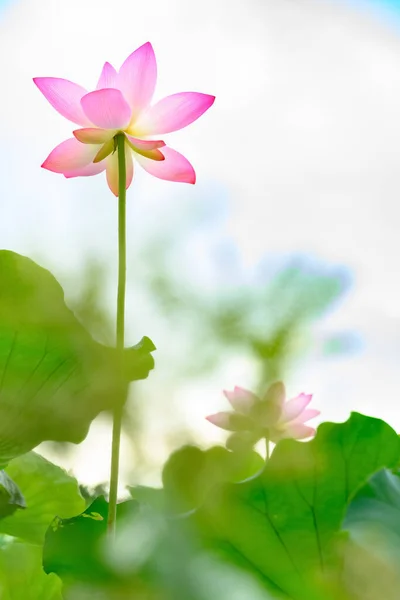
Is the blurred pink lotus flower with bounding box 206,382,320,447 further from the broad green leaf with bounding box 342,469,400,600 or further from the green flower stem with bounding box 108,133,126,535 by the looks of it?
the broad green leaf with bounding box 342,469,400,600

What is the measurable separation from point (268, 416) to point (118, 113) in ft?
2.03

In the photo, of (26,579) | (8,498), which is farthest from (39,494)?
(8,498)

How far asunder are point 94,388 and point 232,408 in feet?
1.97

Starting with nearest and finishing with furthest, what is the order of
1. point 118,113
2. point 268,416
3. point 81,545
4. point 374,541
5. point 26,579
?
point 374,541
point 81,545
point 26,579
point 118,113
point 268,416

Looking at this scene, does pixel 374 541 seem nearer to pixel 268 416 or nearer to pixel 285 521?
pixel 285 521

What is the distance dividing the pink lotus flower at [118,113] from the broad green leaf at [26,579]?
44cm

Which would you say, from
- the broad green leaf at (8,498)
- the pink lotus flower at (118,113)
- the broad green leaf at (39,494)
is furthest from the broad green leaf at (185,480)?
the pink lotus flower at (118,113)

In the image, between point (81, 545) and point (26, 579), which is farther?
point (26, 579)

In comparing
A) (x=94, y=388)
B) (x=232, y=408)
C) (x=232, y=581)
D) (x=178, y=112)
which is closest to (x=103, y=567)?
(x=232, y=581)

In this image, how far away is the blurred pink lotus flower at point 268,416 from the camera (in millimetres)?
1089

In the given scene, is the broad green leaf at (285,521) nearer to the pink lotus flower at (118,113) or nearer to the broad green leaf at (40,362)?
the broad green leaf at (40,362)

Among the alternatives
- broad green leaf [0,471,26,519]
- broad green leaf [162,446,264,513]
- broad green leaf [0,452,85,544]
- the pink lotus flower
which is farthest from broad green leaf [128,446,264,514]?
the pink lotus flower

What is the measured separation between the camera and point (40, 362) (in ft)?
1.87

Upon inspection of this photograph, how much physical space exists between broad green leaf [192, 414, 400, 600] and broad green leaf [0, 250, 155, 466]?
182 mm
